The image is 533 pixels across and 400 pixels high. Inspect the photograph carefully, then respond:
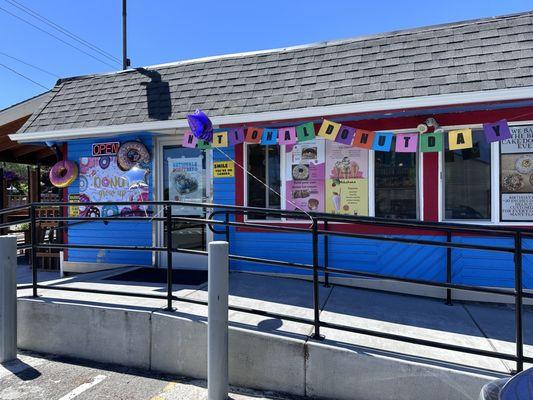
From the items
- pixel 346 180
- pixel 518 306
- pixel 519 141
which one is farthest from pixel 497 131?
pixel 518 306

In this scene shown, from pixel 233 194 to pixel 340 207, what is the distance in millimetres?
1626

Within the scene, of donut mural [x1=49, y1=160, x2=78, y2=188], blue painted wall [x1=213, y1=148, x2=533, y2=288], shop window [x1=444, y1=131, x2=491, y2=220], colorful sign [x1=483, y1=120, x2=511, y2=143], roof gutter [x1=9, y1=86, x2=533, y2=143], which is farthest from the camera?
donut mural [x1=49, y1=160, x2=78, y2=188]

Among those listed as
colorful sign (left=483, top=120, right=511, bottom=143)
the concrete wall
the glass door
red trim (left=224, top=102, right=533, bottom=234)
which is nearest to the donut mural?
the glass door

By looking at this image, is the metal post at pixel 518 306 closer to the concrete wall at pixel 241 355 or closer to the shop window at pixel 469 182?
the concrete wall at pixel 241 355

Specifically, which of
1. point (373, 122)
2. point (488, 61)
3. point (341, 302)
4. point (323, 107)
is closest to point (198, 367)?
point (341, 302)

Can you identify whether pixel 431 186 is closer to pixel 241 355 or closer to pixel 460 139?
pixel 460 139

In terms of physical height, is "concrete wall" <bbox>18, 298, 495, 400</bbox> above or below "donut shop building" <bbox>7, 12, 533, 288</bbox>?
below

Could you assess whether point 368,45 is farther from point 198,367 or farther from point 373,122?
point 198,367

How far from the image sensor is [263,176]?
6.11 meters

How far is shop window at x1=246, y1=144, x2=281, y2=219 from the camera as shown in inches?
238

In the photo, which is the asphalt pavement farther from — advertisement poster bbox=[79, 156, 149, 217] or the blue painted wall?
advertisement poster bbox=[79, 156, 149, 217]

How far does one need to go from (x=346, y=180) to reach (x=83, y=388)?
3.91 meters

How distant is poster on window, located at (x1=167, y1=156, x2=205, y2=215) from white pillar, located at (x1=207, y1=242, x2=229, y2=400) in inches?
138

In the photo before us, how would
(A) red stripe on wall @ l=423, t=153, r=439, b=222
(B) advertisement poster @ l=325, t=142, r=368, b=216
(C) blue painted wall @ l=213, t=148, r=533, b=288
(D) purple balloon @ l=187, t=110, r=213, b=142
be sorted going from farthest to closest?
(B) advertisement poster @ l=325, t=142, r=368, b=216 < (D) purple balloon @ l=187, t=110, r=213, b=142 < (A) red stripe on wall @ l=423, t=153, r=439, b=222 < (C) blue painted wall @ l=213, t=148, r=533, b=288
